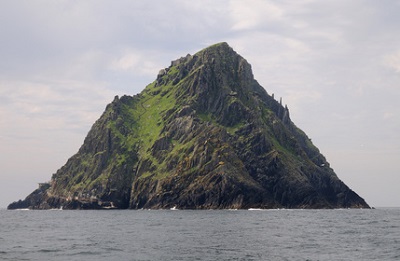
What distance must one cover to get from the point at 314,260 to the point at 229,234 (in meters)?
35.7

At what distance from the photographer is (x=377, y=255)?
2594 inches

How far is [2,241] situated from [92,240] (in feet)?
51.7

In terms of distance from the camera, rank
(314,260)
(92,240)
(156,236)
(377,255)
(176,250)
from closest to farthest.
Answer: (314,260), (377,255), (176,250), (92,240), (156,236)

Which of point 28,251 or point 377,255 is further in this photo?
point 28,251

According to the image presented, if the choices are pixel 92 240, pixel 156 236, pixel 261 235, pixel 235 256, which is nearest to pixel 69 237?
pixel 92 240

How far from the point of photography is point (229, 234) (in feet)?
313

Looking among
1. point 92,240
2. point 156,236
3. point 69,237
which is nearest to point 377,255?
point 156,236

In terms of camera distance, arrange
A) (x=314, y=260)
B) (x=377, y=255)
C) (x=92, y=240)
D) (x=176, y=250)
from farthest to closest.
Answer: (x=92, y=240) → (x=176, y=250) → (x=377, y=255) → (x=314, y=260)

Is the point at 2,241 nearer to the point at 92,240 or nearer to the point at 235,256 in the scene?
the point at 92,240

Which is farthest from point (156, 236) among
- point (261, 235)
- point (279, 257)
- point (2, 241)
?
point (279, 257)

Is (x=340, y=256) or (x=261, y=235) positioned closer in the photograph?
(x=340, y=256)

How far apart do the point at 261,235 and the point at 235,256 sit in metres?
30.1

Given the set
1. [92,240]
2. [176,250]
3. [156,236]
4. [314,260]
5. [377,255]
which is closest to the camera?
[314,260]

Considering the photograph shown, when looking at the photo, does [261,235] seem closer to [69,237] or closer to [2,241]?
[69,237]
